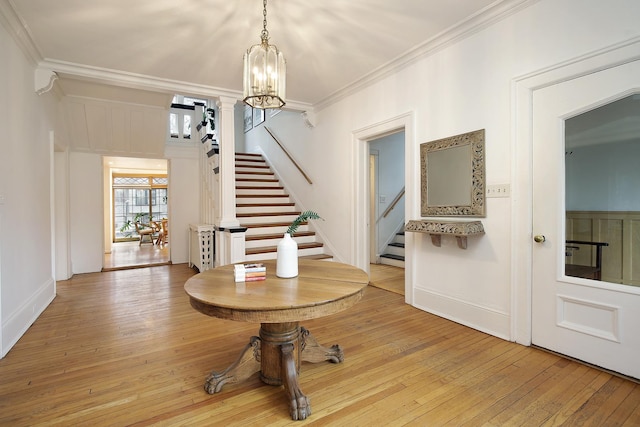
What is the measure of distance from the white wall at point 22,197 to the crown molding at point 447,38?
3.38 meters

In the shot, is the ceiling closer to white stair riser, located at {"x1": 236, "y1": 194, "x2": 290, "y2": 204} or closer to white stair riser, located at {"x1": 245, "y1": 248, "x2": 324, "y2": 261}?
white stair riser, located at {"x1": 236, "y1": 194, "x2": 290, "y2": 204}

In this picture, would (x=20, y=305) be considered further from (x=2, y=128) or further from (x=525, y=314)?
(x=525, y=314)

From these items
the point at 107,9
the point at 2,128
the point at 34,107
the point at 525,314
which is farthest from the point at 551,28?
the point at 34,107

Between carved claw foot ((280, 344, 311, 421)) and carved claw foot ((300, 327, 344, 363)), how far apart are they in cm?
21

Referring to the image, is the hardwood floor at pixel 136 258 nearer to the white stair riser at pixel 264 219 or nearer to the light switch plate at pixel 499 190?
the white stair riser at pixel 264 219

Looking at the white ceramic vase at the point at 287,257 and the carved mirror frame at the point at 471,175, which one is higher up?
the carved mirror frame at the point at 471,175

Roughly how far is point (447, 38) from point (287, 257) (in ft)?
8.35

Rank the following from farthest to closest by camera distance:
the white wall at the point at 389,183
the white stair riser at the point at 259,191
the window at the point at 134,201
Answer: the window at the point at 134,201
the white wall at the point at 389,183
the white stair riser at the point at 259,191

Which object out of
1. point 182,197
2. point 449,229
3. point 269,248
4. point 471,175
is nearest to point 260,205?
point 269,248

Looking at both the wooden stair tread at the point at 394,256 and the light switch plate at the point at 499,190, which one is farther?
the wooden stair tread at the point at 394,256

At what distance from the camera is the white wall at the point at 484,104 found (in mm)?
2150

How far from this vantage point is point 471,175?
2779mm

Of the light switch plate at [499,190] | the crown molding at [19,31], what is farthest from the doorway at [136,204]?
the light switch plate at [499,190]

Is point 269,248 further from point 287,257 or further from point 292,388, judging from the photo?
point 292,388
